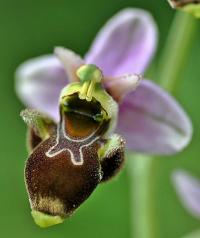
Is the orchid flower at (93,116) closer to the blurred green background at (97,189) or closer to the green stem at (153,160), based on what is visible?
the green stem at (153,160)

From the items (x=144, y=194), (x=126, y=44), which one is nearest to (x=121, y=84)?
(x=126, y=44)

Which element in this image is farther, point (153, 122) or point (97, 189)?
point (97, 189)

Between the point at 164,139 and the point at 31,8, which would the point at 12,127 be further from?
the point at 164,139

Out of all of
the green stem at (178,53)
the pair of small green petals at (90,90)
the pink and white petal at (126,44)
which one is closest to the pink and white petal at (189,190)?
the green stem at (178,53)

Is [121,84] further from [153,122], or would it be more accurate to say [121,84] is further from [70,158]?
[70,158]

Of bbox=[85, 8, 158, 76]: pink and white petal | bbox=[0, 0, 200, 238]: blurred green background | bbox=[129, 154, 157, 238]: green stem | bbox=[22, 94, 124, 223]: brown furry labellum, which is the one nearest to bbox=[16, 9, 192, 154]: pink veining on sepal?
bbox=[85, 8, 158, 76]: pink and white petal

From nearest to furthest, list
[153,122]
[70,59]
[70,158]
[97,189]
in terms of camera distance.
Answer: [70,158] → [70,59] → [153,122] → [97,189]

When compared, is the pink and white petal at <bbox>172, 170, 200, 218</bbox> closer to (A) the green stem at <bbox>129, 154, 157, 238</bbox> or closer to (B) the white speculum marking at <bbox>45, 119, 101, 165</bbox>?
(A) the green stem at <bbox>129, 154, 157, 238</bbox>
